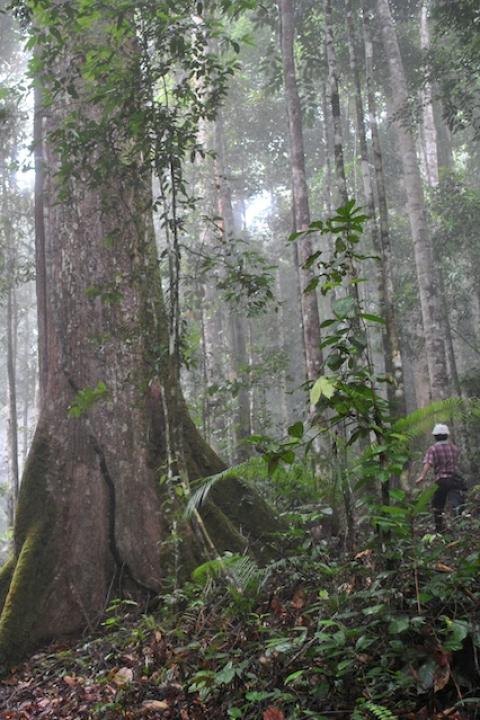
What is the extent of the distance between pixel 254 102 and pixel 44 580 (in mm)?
23924

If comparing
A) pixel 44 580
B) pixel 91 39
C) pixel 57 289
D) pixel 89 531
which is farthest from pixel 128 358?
pixel 91 39

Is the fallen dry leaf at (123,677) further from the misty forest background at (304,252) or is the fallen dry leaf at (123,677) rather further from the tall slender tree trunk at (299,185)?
the tall slender tree trunk at (299,185)

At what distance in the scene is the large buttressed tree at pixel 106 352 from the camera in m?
5.88

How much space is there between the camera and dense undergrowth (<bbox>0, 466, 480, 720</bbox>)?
292cm

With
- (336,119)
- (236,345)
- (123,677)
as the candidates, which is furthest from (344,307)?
(236,345)

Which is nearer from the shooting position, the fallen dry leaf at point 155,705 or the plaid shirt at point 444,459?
the fallen dry leaf at point 155,705

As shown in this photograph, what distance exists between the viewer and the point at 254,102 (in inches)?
1049

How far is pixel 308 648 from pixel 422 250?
461 inches

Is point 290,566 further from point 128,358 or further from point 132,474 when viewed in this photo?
point 128,358

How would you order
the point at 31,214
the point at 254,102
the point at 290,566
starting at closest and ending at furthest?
the point at 290,566 < the point at 31,214 < the point at 254,102

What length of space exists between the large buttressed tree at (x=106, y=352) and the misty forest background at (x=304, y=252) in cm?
5

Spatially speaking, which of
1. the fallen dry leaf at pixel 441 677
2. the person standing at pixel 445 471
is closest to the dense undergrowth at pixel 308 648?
the fallen dry leaf at pixel 441 677

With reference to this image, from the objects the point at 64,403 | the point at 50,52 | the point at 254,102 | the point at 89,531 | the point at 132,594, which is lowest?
the point at 132,594

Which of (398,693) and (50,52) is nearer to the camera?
(398,693)
